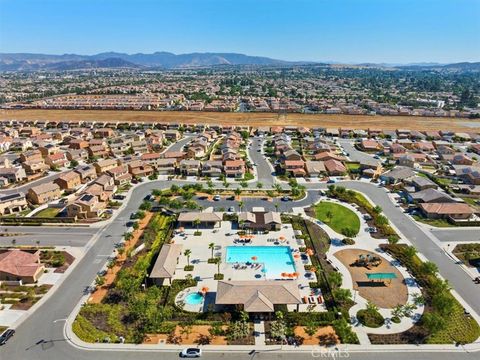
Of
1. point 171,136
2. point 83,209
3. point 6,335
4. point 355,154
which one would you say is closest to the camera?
point 6,335

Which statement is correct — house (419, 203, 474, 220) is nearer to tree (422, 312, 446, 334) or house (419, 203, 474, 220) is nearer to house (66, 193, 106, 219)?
tree (422, 312, 446, 334)

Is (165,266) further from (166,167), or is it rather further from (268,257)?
(166,167)

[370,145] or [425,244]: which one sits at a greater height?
[370,145]

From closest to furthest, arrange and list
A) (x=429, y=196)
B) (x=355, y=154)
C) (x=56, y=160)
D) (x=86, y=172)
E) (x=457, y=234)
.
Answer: (x=457, y=234) < (x=429, y=196) < (x=86, y=172) < (x=56, y=160) < (x=355, y=154)

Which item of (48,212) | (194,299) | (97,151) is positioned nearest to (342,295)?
(194,299)

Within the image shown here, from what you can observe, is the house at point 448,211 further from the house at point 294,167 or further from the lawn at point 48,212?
the lawn at point 48,212

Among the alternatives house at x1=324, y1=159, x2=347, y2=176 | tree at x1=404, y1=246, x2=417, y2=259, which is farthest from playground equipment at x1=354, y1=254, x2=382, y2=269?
house at x1=324, y1=159, x2=347, y2=176

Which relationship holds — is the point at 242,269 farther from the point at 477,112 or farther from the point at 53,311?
the point at 477,112
